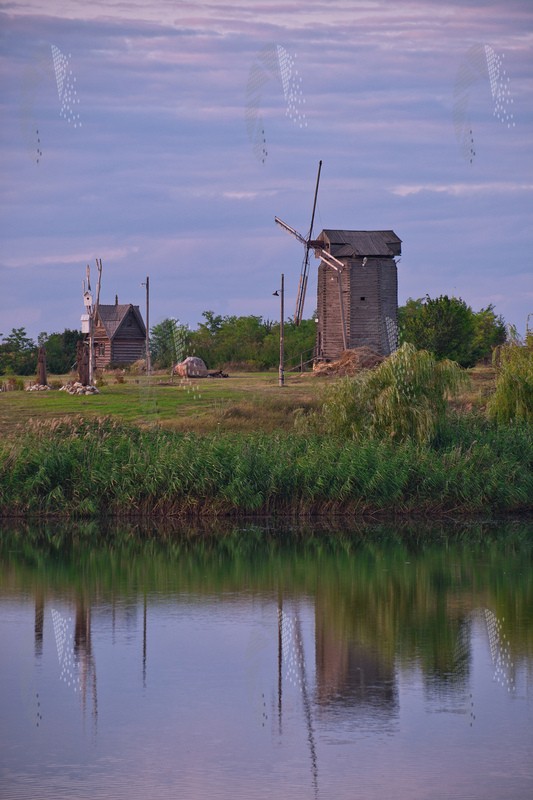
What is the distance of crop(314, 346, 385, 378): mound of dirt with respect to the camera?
58.7 m

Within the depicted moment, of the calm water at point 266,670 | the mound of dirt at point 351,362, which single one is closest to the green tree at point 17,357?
the mound of dirt at point 351,362

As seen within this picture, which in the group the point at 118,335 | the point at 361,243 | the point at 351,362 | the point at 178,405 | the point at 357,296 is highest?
the point at 361,243

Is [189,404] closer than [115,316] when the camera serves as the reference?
Yes

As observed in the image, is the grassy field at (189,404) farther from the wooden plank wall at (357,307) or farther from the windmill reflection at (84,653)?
the windmill reflection at (84,653)

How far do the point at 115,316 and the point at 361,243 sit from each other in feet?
59.6

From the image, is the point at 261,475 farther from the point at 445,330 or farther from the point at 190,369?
the point at 445,330

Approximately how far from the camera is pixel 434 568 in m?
24.5

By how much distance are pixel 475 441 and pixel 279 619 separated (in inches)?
595

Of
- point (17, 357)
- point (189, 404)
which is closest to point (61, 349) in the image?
point (17, 357)

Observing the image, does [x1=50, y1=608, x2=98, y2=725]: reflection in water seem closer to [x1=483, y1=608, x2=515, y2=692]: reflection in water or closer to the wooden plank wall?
[x1=483, y1=608, x2=515, y2=692]: reflection in water

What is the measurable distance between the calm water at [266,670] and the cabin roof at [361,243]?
4035 centimetres

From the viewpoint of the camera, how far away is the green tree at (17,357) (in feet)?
262

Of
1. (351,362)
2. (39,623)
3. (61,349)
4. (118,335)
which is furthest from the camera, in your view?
(61,349)

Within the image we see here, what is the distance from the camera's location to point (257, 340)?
8550 cm
